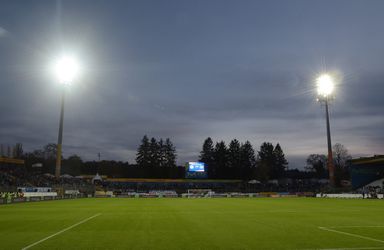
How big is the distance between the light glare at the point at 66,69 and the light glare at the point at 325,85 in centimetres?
4991

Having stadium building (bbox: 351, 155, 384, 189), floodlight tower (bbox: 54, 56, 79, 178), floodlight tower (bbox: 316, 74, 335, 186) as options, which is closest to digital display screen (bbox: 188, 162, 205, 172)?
floodlight tower (bbox: 316, 74, 335, 186)

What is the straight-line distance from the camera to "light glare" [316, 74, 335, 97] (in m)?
77.0

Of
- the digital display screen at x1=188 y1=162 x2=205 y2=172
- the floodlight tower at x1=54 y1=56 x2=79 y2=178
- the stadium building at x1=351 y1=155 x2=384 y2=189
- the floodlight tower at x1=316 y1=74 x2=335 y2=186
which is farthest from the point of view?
the digital display screen at x1=188 y1=162 x2=205 y2=172

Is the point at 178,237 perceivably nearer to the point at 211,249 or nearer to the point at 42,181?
the point at 211,249

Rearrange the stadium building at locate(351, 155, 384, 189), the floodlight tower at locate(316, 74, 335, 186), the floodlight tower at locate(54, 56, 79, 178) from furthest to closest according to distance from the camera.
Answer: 1. the stadium building at locate(351, 155, 384, 189)
2. the floodlight tower at locate(316, 74, 335, 186)
3. the floodlight tower at locate(54, 56, 79, 178)

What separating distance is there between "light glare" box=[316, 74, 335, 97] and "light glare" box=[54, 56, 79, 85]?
49907mm

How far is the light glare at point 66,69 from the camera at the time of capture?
63.6 m

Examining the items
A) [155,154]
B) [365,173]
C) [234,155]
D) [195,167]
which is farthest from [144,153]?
[365,173]

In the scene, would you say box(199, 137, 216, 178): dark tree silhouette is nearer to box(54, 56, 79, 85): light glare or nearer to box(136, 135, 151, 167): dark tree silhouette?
box(136, 135, 151, 167): dark tree silhouette

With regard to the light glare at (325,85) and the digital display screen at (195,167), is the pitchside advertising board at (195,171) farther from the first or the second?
the light glare at (325,85)

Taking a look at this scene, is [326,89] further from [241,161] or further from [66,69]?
[241,161]

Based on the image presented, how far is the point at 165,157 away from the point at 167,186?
51.6 meters

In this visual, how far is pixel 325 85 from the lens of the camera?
7694 cm

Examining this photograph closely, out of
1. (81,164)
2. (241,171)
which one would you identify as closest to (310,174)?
(241,171)
